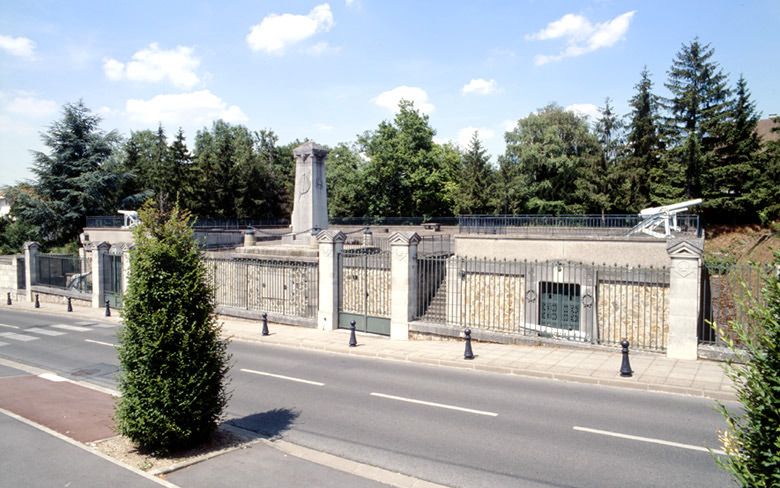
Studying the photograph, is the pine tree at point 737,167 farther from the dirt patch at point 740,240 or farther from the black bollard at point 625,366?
the black bollard at point 625,366

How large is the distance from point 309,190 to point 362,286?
1100cm

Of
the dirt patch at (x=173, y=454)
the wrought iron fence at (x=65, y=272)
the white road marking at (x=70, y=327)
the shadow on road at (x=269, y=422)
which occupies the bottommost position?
the white road marking at (x=70, y=327)

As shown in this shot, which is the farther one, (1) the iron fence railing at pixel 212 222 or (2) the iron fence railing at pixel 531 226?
(1) the iron fence railing at pixel 212 222

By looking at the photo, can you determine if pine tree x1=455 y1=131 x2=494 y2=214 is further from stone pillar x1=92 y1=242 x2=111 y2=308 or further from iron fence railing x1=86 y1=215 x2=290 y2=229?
stone pillar x1=92 y1=242 x2=111 y2=308

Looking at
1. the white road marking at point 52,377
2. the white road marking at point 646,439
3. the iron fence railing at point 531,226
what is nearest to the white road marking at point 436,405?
the white road marking at point 646,439

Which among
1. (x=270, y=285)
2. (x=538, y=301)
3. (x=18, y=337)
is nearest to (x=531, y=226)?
(x=538, y=301)

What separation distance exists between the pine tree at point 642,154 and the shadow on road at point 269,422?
41.8 meters

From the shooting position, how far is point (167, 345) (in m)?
7.39

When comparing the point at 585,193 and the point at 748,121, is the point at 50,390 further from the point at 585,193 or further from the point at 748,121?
the point at 748,121

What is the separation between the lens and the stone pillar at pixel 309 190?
29578 mm

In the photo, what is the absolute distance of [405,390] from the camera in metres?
11.2

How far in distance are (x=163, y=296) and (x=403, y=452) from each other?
4.07 metres

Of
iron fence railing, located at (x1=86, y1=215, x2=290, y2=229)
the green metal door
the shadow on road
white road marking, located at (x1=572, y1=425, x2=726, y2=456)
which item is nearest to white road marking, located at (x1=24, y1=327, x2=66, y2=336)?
iron fence railing, located at (x1=86, y1=215, x2=290, y2=229)

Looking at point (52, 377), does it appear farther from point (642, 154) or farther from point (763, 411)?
point (642, 154)
